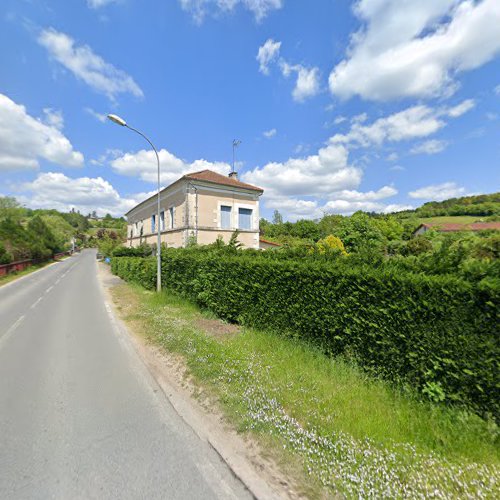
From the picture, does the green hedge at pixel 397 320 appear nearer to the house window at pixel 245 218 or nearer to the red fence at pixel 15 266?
the house window at pixel 245 218

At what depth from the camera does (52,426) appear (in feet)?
9.59

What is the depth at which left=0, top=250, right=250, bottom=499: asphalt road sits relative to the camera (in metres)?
2.16

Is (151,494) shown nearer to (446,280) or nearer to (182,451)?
(182,451)

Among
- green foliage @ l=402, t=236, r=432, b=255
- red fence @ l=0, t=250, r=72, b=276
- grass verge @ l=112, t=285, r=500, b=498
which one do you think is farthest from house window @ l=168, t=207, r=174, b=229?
green foliage @ l=402, t=236, r=432, b=255

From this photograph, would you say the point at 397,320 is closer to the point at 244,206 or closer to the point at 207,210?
the point at 207,210

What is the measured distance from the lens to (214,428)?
287 centimetres

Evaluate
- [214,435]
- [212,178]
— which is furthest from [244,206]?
[214,435]

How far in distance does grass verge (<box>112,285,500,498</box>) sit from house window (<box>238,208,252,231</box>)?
14883 mm

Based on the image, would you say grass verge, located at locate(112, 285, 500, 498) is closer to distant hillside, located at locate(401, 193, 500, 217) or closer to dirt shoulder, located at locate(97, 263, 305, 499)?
dirt shoulder, located at locate(97, 263, 305, 499)

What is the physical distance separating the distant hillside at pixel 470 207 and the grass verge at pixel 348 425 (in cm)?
8770

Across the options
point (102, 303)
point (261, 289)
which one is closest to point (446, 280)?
point (261, 289)

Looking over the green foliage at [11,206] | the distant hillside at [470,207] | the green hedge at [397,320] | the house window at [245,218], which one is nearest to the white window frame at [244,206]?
the house window at [245,218]

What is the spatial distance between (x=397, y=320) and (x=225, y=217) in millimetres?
15627

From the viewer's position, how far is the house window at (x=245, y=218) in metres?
18.9
